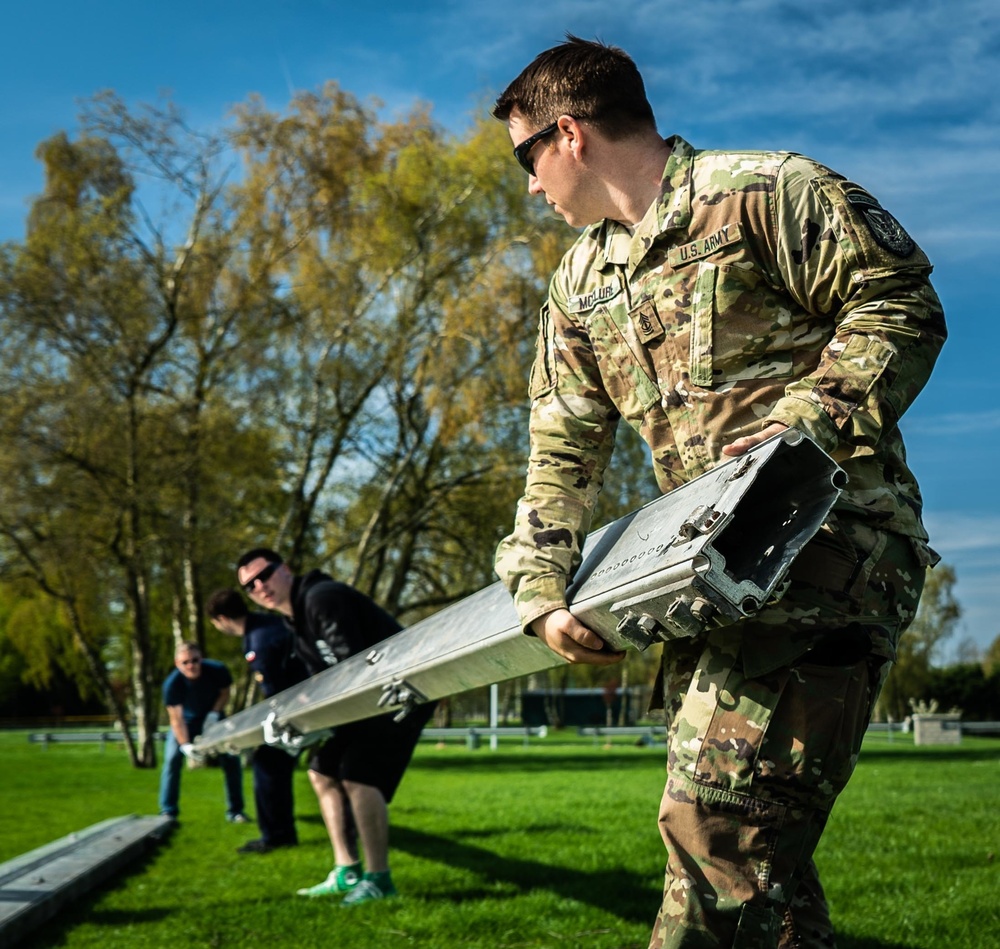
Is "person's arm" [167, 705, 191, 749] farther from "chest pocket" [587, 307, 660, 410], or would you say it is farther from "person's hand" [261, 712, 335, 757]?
"chest pocket" [587, 307, 660, 410]

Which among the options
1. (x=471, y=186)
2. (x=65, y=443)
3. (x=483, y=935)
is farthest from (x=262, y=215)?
(x=483, y=935)

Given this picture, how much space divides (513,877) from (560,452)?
5.28m

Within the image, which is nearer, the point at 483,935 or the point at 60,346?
the point at 483,935

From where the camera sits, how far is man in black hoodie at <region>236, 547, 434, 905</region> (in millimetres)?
7160

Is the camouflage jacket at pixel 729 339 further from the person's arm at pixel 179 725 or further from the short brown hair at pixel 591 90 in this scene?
the person's arm at pixel 179 725

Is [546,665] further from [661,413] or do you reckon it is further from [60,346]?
[60,346]

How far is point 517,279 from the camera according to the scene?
2858 cm

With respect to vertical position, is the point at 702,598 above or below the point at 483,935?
above

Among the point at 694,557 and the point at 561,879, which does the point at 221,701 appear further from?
the point at 694,557

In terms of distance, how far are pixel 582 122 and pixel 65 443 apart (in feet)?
86.8

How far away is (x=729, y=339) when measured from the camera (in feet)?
9.22

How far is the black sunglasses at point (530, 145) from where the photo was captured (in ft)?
9.98

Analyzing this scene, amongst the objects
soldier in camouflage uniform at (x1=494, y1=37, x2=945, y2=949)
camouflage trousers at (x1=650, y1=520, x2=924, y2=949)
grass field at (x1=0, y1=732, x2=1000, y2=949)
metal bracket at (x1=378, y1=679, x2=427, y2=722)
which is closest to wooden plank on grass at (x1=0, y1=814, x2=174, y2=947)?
grass field at (x1=0, y1=732, x2=1000, y2=949)

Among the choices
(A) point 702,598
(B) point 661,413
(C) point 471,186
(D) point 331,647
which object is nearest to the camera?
(A) point 702,598
